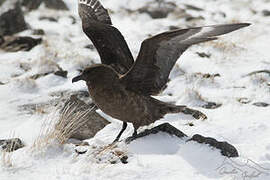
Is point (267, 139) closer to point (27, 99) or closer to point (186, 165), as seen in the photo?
point (186, 165)

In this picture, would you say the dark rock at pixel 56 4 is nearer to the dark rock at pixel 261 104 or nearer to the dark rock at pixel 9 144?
the dark rock at pixel 261 104

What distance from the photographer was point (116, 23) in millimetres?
12312

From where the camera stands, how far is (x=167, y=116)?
4.91 m

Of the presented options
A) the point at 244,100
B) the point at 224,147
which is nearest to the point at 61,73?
the point at 244,100

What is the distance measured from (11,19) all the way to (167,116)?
6622 millimetres

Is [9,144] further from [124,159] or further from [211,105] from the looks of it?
[211,105]

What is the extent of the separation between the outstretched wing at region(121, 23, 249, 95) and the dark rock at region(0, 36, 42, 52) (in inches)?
202

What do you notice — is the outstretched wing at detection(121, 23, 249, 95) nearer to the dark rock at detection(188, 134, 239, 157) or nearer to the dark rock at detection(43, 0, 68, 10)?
the dark rock at detection(188, 134, 239, 157)

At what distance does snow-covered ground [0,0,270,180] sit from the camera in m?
2.94

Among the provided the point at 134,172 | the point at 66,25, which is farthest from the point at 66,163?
the point at 66,25

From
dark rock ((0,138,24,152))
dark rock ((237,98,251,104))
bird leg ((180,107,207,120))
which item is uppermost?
dark rock ((0,138,24,152))

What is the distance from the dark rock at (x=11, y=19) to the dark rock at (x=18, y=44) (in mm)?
1491

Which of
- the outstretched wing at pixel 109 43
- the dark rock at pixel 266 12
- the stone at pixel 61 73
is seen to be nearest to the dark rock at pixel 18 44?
the stone at pixel 61 73

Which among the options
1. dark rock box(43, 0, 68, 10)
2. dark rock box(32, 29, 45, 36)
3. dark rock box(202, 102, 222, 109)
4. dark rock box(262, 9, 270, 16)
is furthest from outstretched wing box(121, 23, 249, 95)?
dark rock box(43, 0, 68, 10)
